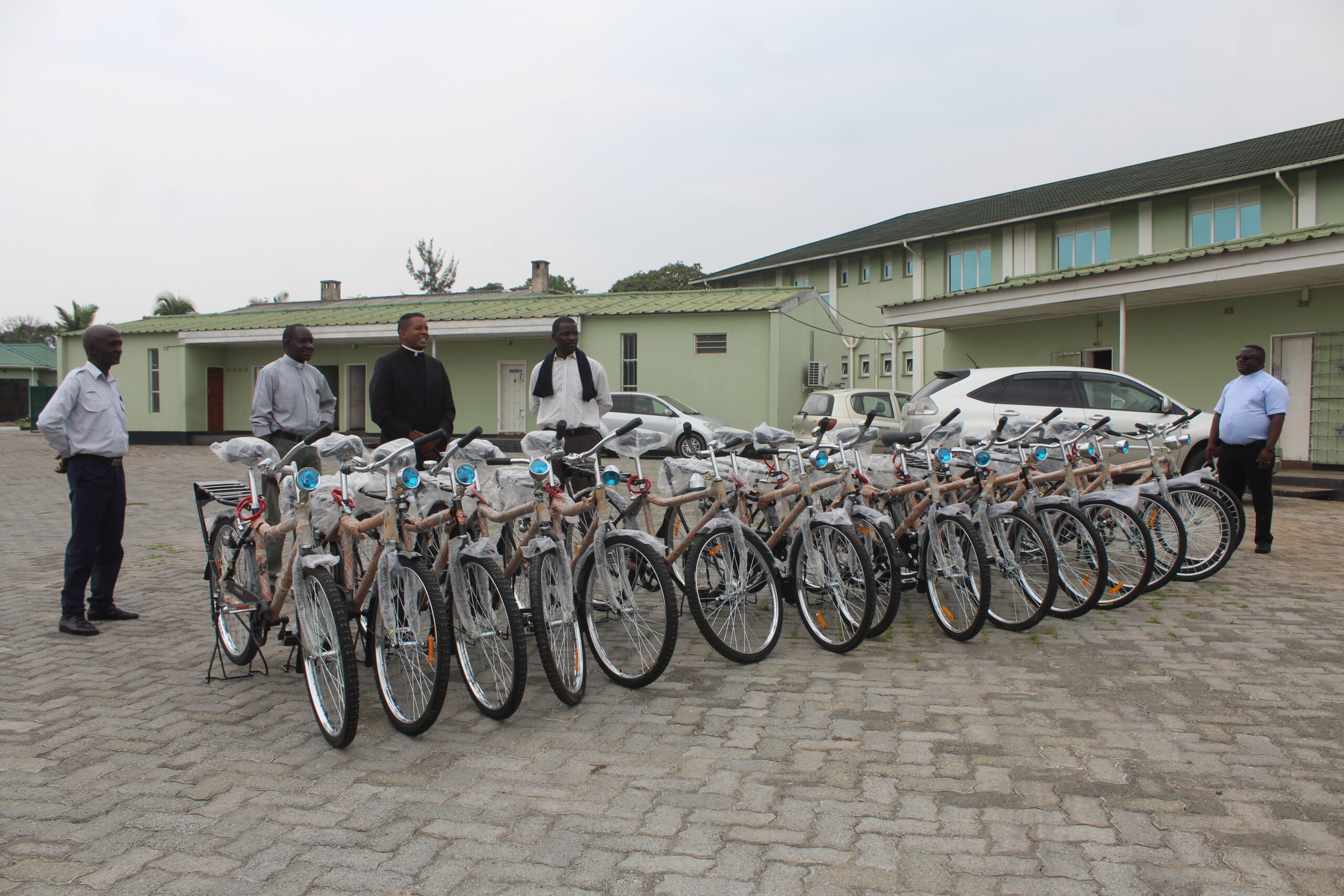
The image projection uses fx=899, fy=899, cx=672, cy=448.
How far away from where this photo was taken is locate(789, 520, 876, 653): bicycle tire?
4.54 metres

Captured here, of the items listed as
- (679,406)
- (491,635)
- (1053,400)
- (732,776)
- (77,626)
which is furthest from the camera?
(679,406)

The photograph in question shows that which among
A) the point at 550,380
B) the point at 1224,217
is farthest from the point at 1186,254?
the point at 550,380

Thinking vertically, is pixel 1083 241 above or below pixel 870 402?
above

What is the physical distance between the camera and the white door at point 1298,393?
13508mm

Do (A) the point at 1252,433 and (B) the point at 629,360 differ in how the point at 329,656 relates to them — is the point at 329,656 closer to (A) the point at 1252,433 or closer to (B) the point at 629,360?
(A) the point at 1252,433

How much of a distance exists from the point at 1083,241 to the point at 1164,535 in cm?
2007

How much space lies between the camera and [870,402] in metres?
15.7

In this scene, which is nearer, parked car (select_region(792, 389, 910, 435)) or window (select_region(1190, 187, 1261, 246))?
parked car (select_region(792, 389, 910, 435))

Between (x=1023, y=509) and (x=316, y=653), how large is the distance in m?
3.78

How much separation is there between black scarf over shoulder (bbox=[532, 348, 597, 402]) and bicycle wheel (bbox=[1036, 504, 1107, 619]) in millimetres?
2881

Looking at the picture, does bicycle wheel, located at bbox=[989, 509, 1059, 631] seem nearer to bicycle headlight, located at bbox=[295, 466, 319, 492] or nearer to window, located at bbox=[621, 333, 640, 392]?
bicycle headlight, located at bbox=[295, 466, 319, 492]

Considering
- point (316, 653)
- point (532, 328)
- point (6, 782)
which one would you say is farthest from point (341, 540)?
point (532, 328)

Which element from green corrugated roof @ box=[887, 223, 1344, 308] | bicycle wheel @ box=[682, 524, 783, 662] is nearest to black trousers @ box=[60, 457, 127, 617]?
bicycle wheel @ box=[682, 524, 783, 662]

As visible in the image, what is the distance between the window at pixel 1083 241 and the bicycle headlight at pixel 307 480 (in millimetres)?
23054
